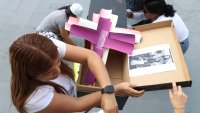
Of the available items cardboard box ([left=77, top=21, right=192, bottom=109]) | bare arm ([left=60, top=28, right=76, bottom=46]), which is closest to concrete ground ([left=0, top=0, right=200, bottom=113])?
bare arm ([left=60, top=28, right=76, bottom=46])

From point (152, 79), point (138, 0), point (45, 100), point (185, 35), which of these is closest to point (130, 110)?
point (185, 35)

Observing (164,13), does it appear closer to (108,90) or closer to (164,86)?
(164,86)

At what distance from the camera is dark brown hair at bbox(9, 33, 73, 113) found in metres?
1.30

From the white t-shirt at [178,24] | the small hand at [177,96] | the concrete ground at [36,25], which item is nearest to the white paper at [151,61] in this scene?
the small hand at [177,96]

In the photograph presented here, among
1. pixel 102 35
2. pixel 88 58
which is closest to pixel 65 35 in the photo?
pixel 102 35

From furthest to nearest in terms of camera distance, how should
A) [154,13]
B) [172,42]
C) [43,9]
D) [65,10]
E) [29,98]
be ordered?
1. [43,9]
2. [65,10]
3. [154,13]
4. [172,42]
5. [29,98]

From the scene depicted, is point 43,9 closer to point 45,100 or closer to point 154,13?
point 154,13

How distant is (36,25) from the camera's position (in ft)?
12.3

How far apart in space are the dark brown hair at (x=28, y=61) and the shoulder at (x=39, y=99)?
0.02 metres

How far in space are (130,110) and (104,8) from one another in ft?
4.27

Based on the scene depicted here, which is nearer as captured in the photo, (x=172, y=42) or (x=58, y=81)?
→ (x=58, y=81)

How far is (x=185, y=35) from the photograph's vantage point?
2.74 metres

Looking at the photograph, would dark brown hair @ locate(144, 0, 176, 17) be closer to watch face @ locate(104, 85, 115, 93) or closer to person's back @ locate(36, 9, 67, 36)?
person's back @ locate(36, 9, 67, 36)

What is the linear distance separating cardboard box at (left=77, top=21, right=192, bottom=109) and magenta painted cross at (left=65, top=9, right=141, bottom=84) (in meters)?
0.05
